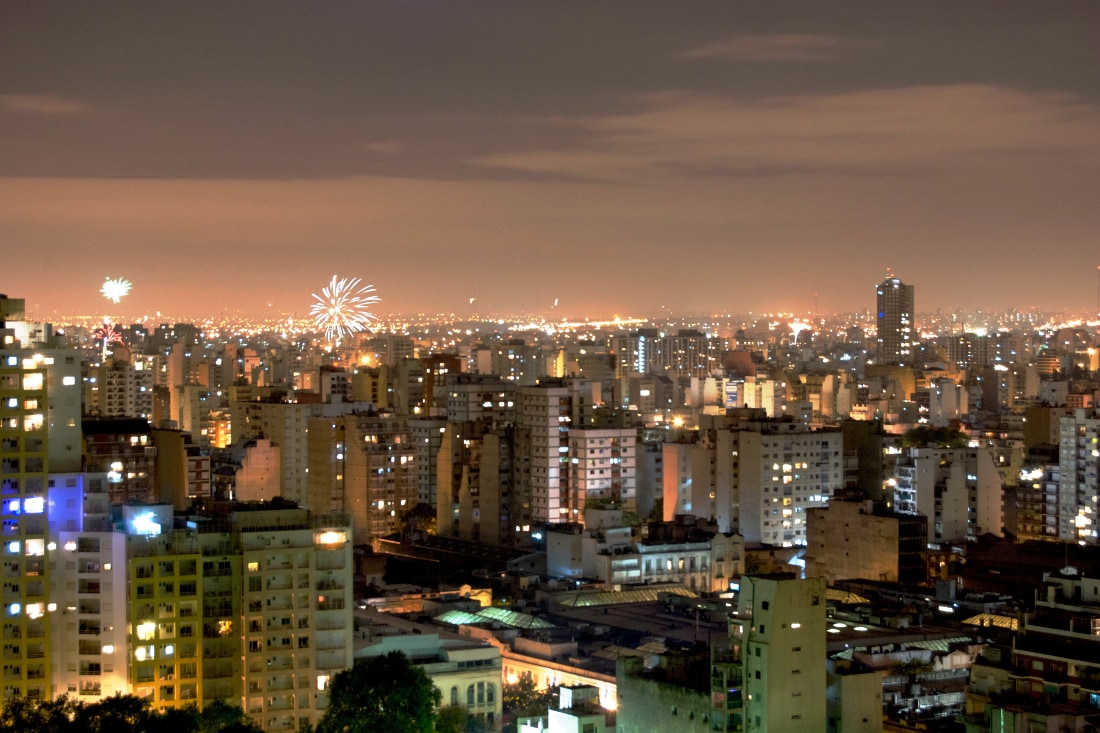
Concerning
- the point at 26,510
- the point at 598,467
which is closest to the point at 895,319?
the point at 598,467

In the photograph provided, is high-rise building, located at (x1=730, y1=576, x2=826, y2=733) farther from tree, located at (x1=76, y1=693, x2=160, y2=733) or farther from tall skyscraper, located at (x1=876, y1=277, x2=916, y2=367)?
tall skyscraper, located at (x1=876, y1=277, x2=916, y2=367)

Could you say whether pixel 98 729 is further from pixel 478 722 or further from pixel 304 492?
pixel 304 492

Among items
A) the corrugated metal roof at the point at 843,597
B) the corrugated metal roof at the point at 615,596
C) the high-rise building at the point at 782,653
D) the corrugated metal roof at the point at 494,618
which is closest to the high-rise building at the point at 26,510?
the corrugated metal roof at the point at 494,618

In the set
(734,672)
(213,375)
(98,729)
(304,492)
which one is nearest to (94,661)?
(98,729)

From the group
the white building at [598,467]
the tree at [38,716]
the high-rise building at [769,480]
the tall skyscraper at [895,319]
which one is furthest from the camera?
the tall skyscraper at [895,319]

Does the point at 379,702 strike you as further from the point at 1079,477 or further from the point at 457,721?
the point at 1079,477

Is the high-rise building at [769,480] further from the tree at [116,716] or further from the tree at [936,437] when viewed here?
the tree at [116,716]
